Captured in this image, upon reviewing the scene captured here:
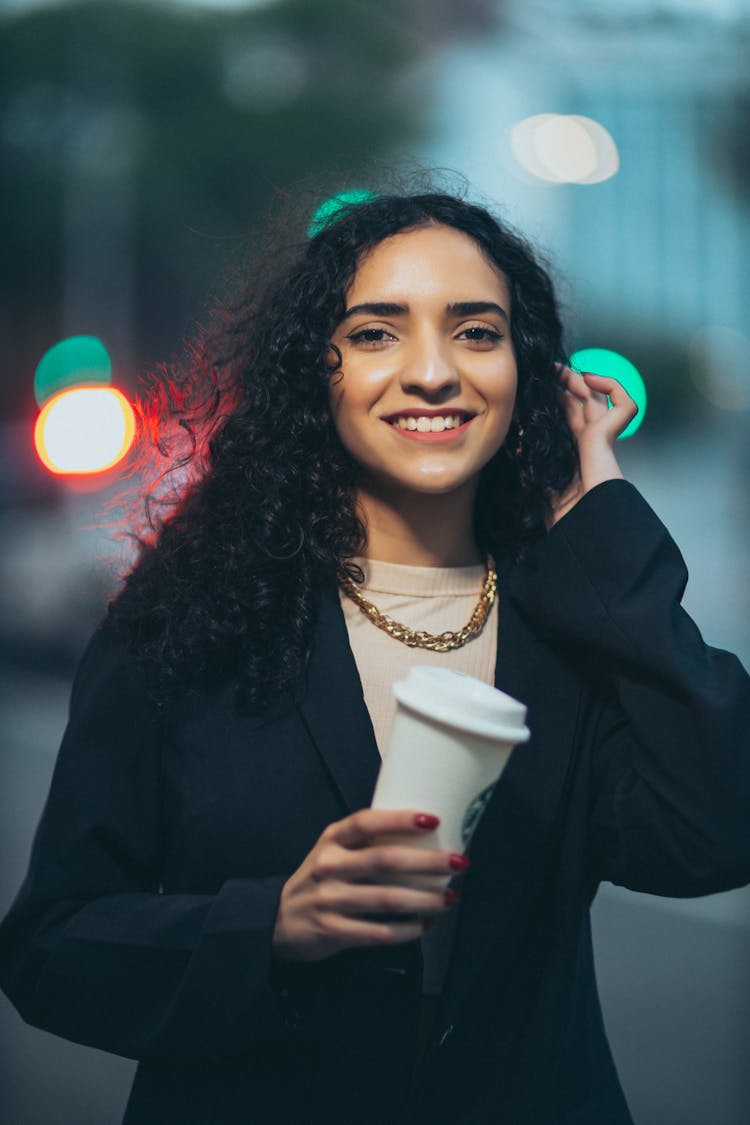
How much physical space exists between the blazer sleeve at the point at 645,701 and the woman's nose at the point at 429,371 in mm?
286

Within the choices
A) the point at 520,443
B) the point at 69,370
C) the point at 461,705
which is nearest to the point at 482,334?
the point at 520,443

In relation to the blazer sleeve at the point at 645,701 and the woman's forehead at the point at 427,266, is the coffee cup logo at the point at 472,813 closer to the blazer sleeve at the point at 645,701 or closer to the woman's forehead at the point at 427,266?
the blazer sleeve at the point at 645,701

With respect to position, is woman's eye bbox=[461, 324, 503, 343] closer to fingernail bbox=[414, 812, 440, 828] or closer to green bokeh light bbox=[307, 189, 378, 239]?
green bokeh light bbox=[307, 189, 378, 239]

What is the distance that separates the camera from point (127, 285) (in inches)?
382

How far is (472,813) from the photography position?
119 centimetres

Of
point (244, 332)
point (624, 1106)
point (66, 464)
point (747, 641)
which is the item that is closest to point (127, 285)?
point (747, 641)

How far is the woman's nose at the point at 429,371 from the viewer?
5.11 ft

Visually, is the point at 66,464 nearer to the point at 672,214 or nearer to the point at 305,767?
the point at 305,767

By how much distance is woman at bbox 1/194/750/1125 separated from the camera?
1444 millimetres

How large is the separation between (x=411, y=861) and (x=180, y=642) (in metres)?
0.57

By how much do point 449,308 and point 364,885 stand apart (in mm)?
814

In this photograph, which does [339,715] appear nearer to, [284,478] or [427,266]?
[284,478]

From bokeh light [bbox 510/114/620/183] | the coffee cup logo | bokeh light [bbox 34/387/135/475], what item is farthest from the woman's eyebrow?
bokeh light [bbox 510/114/620/183]

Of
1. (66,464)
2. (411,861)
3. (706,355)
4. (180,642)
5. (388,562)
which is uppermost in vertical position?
(706,355)
